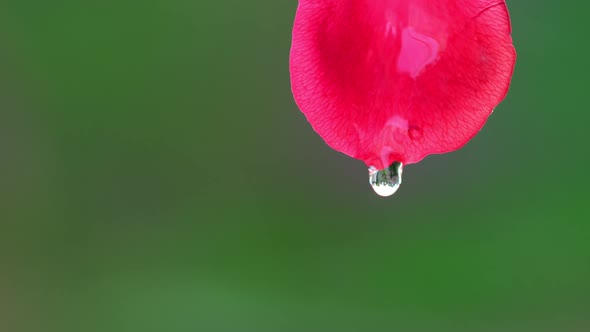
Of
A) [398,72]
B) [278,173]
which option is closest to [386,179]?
[398,72]

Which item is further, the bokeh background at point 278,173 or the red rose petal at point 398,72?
the bokeh background at point 278,173

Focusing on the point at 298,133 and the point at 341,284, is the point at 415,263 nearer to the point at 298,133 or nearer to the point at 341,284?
the point at 341,284

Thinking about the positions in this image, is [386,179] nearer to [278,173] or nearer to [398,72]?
[398,72]

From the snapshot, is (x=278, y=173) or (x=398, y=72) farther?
(x=278, y=173)

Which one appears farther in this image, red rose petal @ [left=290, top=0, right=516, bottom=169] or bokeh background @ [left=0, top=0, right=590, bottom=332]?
bokeh background @ [left=0, top=0, right=590, bottom=332]

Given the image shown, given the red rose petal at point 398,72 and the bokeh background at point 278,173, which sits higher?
the bokeh background at point 278,173
